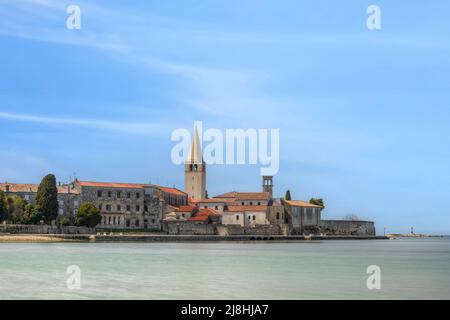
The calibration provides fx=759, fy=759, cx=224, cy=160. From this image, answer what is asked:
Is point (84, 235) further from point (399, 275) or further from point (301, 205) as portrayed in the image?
point (399, 275)

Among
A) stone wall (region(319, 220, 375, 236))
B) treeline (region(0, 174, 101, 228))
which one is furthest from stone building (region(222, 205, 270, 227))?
treeline (region(0, 174, 101, 228))

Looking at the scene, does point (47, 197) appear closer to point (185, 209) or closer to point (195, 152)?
point (185, 209)

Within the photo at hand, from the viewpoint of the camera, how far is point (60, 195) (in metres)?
92.8

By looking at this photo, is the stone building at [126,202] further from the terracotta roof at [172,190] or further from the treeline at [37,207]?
the treeline at [37,207]

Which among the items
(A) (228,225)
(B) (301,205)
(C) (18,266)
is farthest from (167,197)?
(C) (18,266)

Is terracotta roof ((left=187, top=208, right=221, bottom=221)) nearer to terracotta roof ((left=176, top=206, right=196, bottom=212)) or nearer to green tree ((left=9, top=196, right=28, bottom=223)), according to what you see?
terracotta roof ((left=176, top=206, right=196, bottom=212))

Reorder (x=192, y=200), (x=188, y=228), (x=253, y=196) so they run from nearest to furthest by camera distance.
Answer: (x=188, y=228)
(x=253, y=196)
(x=192, y=200)

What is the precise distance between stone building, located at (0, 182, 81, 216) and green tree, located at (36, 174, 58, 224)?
8.77 m

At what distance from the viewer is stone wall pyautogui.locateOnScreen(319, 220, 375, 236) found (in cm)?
11731

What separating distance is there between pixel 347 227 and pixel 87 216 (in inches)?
1947

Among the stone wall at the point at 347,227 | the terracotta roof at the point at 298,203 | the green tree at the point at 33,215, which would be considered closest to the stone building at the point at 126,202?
the green tree at the point at 33,215

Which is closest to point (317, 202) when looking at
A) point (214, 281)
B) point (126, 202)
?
point (126, 202)

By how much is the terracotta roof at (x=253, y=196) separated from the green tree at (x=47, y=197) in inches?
1265
